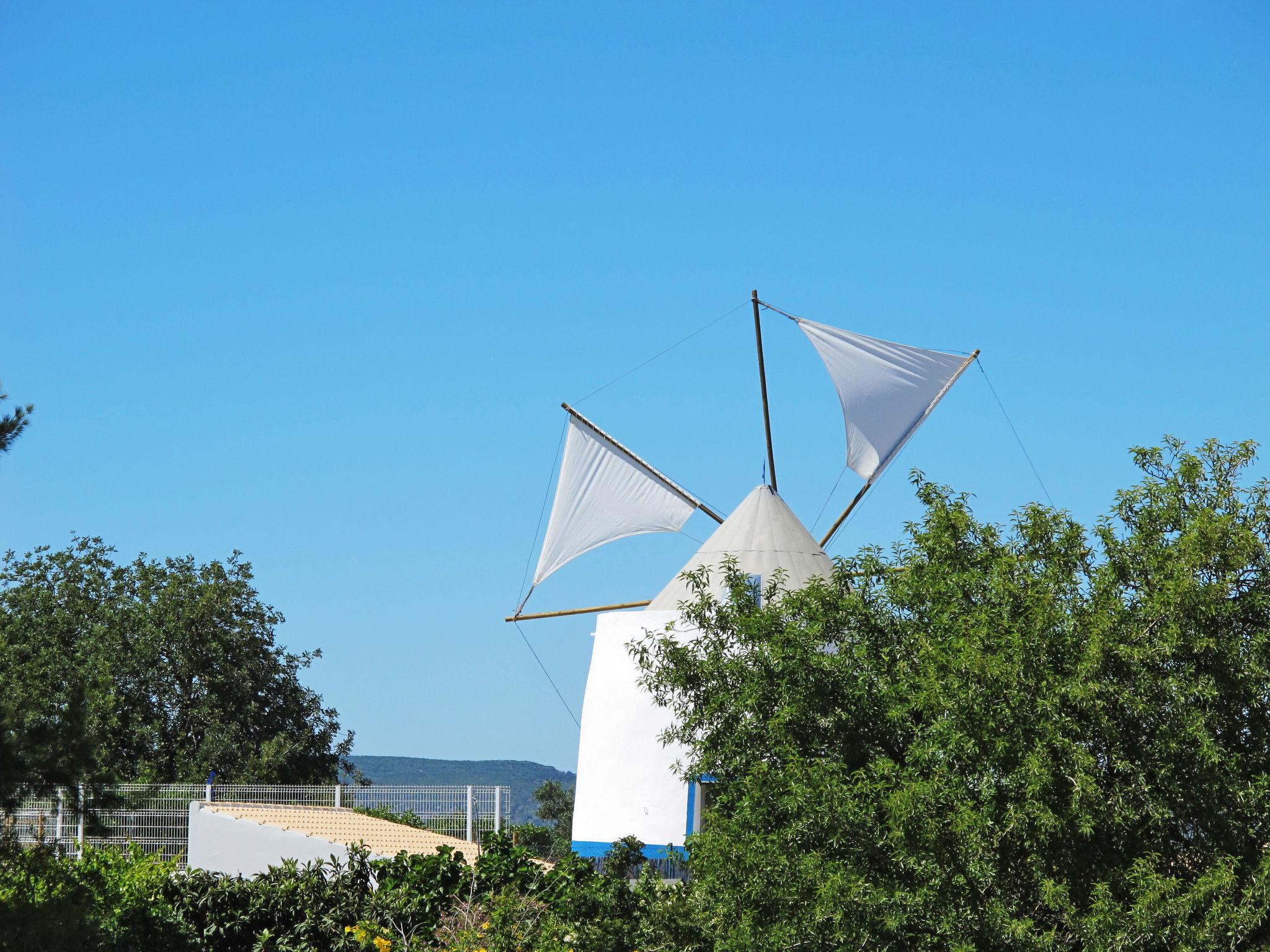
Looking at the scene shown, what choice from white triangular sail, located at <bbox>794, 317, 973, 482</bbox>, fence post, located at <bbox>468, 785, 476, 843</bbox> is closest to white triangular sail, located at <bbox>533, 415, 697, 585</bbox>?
white triangular sail, located at <bbox>794, 317, 973, 482</bbox>

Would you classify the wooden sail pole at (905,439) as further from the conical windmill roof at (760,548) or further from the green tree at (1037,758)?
the green tree at (1037,758)

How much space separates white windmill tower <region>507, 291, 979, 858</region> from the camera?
19266mm

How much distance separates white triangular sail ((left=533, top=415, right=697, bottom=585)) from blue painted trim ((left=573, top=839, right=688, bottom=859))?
340 inches

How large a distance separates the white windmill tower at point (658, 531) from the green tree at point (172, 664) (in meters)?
11.8

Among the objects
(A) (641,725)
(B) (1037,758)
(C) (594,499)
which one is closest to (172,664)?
(C) (594,499)

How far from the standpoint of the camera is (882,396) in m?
25.6

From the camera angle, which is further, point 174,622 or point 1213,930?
point 174,622

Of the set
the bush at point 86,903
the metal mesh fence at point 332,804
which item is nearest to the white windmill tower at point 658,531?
the metal mesh fence at point 332,804

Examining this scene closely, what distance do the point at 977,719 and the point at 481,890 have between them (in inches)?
263

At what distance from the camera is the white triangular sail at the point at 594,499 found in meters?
27.8

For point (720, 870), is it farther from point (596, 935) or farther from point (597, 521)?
point (597, 521)

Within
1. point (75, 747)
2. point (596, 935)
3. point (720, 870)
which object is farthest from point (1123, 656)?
point (75, 747)

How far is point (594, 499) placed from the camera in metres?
28.3

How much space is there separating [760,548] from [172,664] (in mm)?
20386
